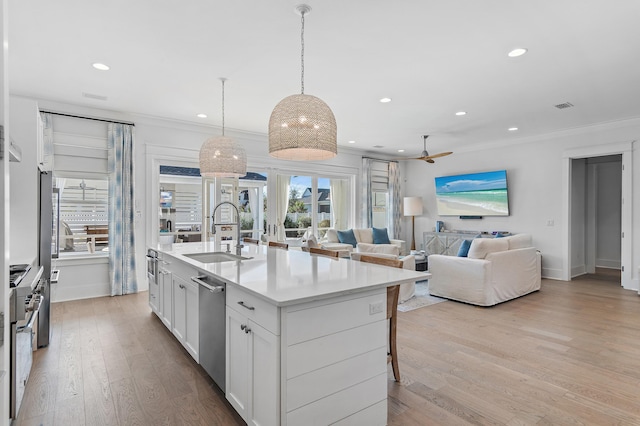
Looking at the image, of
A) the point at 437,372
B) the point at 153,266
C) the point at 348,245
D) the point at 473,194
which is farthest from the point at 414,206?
the point at 153,266

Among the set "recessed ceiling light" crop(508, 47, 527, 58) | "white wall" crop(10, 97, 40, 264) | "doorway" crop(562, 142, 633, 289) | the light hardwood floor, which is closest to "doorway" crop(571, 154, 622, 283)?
"doorway" crop(562, 142, 633, 289)

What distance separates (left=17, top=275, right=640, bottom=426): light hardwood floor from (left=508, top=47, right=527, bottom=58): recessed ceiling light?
2.78 meters

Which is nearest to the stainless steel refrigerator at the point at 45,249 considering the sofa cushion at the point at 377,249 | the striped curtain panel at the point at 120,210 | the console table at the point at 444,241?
the striped curtain panel at the point at 120,210

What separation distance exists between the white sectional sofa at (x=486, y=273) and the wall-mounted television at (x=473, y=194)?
2102 millimetres

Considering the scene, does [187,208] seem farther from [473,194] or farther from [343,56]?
[473,194]

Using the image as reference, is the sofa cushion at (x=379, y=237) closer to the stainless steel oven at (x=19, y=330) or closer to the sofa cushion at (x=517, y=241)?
the sofa cushion at (x=517, y=241)

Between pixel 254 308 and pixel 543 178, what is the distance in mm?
6863

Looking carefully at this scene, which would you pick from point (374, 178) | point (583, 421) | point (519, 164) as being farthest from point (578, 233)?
point (583, 421)

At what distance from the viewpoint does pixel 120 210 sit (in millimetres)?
5090

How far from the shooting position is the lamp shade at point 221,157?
147 inches

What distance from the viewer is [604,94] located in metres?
4.37

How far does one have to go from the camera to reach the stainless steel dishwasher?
2129mm

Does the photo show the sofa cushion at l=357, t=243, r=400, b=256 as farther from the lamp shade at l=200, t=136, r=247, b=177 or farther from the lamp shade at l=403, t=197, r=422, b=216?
the lamp shade at l=200, t=136, r=247, b=177

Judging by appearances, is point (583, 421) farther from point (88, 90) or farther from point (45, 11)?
point (88, 90)
